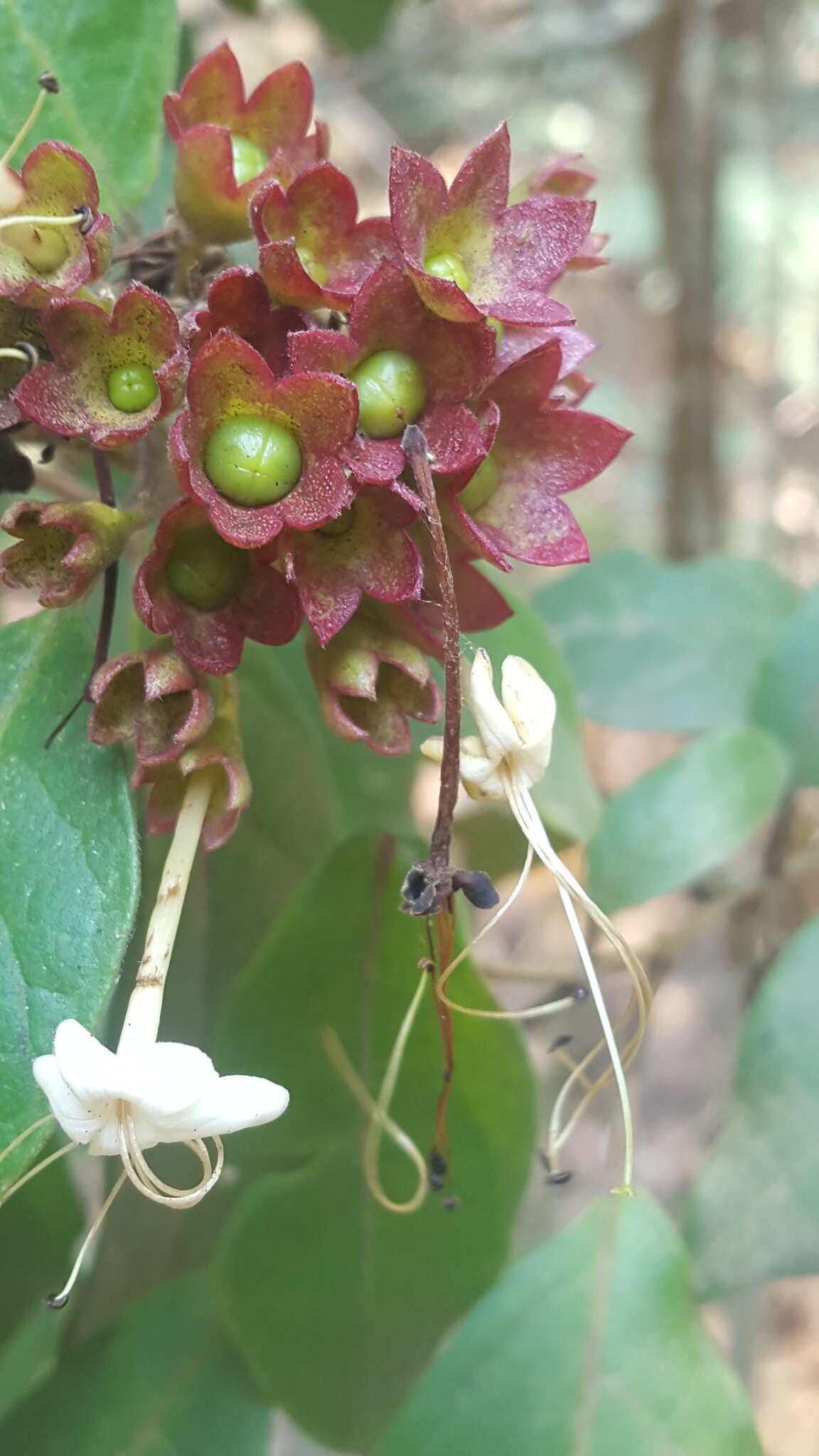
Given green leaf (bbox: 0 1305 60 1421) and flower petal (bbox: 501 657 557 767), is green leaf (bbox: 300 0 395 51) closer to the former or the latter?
flower petal (bbox: 501 657 557 767)

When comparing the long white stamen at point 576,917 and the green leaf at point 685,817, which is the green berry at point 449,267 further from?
the green leaf at point 685,817

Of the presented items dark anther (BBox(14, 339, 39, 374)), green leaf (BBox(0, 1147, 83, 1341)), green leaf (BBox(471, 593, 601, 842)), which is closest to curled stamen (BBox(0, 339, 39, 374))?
dark anther (BBox(14, 339, 39, 374))

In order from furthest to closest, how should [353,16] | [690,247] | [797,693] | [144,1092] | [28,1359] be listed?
[690,247] → [353,16] → [797,693] → [28,1359] → [144,1092]

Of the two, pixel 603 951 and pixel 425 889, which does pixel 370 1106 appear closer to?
pixel 425 889

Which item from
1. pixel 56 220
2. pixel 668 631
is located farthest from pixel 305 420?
pixel 668 631

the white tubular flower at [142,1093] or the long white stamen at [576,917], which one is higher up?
the long white stamen at [576,917]

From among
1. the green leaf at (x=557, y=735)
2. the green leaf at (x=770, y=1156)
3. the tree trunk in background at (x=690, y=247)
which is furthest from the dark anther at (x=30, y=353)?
the tree trunk in background at (x=690, y=247)
